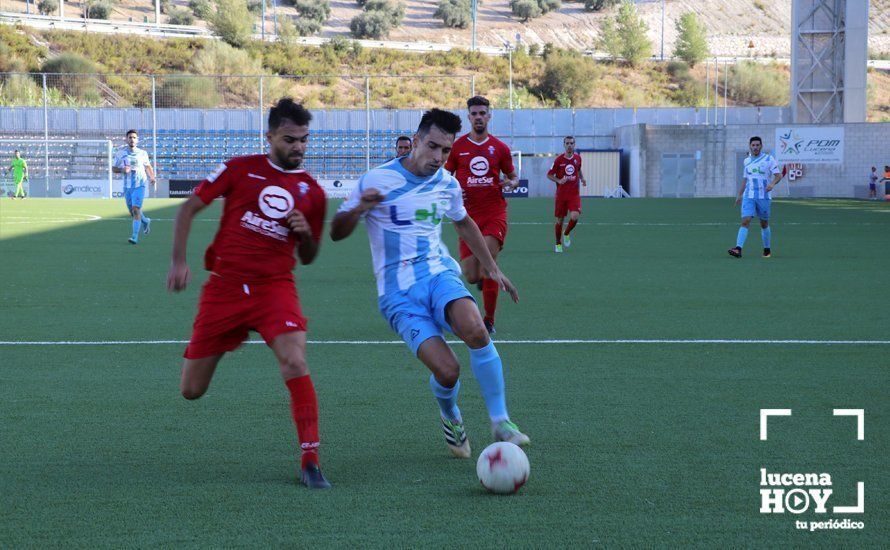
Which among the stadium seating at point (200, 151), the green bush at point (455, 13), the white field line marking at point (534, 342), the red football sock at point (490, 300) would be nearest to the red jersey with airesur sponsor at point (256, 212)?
the white field line marking at point (534, 342)

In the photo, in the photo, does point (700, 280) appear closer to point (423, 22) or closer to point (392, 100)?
point (392, 100)

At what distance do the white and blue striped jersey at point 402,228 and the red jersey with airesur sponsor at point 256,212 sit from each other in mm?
395

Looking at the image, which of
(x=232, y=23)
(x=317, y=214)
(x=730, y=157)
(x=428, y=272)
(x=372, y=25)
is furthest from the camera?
(x=372, y=25)

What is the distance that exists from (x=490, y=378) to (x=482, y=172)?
230 inches

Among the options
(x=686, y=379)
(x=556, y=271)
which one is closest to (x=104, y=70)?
(x=556, y=271)

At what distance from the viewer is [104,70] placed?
80.0 meters

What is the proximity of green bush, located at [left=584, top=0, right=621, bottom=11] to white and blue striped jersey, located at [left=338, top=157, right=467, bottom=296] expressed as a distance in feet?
435

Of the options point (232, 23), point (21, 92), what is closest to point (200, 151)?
point (21, 92)

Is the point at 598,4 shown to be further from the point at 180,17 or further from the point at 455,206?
the point at 455,206

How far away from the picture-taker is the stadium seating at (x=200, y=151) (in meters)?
53.2

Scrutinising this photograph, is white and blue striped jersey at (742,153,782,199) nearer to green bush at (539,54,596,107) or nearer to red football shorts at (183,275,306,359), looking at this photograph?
red football shorts at (183,275,306,359)

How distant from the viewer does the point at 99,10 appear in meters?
108

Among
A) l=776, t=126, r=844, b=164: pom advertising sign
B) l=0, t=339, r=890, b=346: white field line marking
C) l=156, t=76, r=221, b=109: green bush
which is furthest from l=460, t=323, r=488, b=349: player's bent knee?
l=156, t=76, r=221, b=109: green bush

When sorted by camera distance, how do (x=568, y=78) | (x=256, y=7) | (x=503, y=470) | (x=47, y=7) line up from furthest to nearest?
(x=256, y=7) < (x=47, y=7) < (x=568, y=78) < (x=503, y=470)
